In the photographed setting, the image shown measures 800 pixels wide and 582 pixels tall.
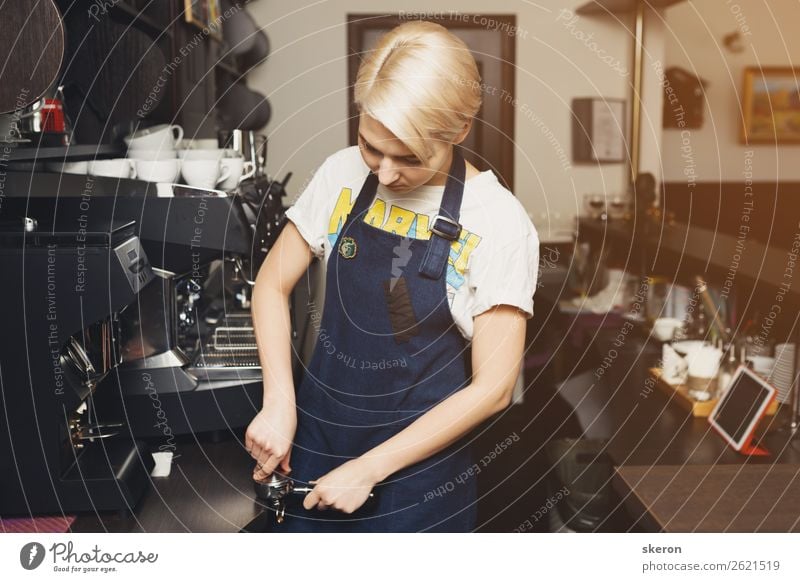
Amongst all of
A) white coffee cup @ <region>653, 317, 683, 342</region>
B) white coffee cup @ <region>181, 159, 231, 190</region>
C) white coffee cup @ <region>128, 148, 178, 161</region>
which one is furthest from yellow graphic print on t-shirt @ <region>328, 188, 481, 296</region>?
white coffee cup @ <region>653, 317, 683, 342</region>

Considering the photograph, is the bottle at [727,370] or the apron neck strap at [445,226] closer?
the apron neck strap at [445,226]

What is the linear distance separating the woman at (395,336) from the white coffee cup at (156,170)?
1.08 feet

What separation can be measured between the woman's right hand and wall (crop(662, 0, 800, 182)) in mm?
3361

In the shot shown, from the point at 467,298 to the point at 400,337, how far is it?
0.34 feet

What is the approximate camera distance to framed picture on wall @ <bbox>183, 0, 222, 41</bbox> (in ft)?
5.89

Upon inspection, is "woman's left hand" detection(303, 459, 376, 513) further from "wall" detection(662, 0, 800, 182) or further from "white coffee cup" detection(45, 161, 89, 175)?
"wall" detection(662, 0, 800, 182)

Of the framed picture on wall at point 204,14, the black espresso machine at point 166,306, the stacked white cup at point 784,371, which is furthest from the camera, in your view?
the framed picture on wall at point 204,14

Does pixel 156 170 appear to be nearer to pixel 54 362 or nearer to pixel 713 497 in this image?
pixel 54 362

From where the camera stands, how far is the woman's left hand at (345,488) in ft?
2.83

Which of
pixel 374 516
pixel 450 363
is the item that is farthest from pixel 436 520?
pixel 450 363

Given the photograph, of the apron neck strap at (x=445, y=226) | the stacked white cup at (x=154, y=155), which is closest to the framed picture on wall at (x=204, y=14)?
the stacked white cup at (x=154, y=155)

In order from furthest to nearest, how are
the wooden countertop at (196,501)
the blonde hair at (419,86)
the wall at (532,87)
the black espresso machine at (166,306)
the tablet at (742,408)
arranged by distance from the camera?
1. the wall at (532,87)
2. the tablet at (742,408)
3. the black espresso machine at (166,306)
4. the wooden countertop at (196,501)
5. the blonde hair at (419,86)

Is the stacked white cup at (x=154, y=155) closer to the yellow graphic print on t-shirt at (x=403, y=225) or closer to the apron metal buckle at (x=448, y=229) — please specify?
the yellow graphic print on t-shirt at (x=403, y=225)
